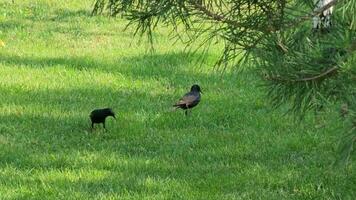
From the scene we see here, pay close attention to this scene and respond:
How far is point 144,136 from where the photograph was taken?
7.59m

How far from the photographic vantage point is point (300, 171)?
664 centimetres

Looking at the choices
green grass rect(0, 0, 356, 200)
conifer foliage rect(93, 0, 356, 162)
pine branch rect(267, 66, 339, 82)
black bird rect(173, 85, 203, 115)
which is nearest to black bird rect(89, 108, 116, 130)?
green grass rect(0, 0, 356, 200)

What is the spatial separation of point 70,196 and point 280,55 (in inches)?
121

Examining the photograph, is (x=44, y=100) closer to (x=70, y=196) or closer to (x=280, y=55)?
(x=70, y=196)

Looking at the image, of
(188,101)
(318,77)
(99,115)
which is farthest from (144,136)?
(318,77)

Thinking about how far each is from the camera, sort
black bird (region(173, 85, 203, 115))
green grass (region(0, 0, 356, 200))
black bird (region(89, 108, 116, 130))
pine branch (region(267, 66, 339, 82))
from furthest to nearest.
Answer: black bird (region(173, 85, 203, 115))
black bird (region(89, 108, 116, 130))
green grass (region(0, 0, 356, 200))
pine branch (region(267, 66, 339, 82))

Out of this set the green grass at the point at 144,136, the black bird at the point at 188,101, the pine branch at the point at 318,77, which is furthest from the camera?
the black bird at the point at 188,101

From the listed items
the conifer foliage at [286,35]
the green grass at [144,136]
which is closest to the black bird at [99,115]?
the green grass at [144,136]

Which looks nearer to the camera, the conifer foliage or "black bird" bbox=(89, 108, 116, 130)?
the conifer foliage

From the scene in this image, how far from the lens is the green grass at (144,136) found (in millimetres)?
6211

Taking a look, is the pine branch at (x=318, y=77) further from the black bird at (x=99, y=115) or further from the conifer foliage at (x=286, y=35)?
the black bird at (x=99, y=115)

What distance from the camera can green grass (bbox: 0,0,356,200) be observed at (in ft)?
20.4

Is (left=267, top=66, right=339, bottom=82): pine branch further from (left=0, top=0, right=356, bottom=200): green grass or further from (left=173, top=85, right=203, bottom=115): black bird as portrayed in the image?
(left=173, top=85, right=203, bottom=115): black bird

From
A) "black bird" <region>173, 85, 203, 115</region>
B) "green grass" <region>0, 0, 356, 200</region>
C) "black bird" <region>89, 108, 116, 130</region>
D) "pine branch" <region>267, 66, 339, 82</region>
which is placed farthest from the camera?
"black bird" <region>173, 85, 203, 115</region>
